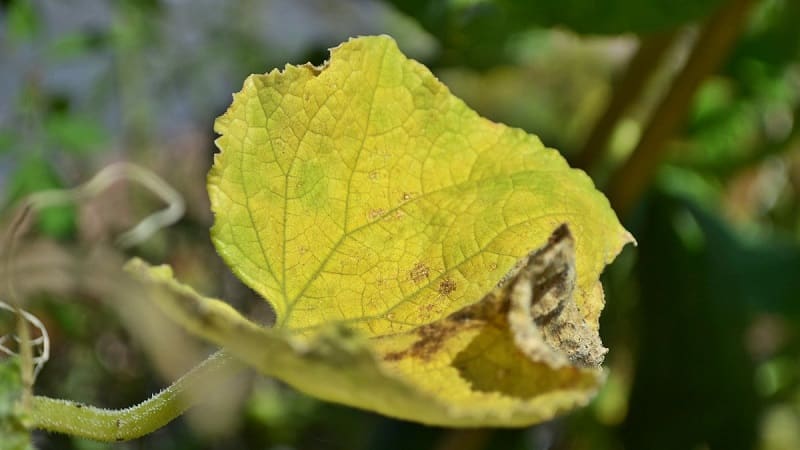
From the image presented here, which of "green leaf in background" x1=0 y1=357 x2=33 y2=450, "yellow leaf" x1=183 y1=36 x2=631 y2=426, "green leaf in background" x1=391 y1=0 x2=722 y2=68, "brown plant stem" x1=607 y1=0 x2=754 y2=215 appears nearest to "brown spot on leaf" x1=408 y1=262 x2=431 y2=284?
"yellow leaf" x1=183 y1=36 x2=631 y2=426

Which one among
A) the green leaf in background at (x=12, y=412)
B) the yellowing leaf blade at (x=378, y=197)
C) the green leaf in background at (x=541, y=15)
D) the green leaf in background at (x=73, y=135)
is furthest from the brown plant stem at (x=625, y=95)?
the green leaf in background at (x=12, y=412)

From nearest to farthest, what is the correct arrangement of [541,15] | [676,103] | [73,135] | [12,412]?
[12,412]
[541,15]
[676,103]
[73,135]

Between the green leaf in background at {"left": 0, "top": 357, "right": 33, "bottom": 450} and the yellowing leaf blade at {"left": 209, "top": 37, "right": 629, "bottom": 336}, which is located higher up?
the yellowing leaf blade at {"left": 209, "top": 37, "right": 629, "bottom": 336}

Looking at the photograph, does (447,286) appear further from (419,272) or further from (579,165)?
(579,165)

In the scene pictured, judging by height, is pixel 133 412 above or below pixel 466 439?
above

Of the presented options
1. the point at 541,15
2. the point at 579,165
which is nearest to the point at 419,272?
the point at 541,15

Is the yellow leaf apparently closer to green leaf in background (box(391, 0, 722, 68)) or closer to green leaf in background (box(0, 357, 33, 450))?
green leaf in background (box(0, 357, 33, 450))
